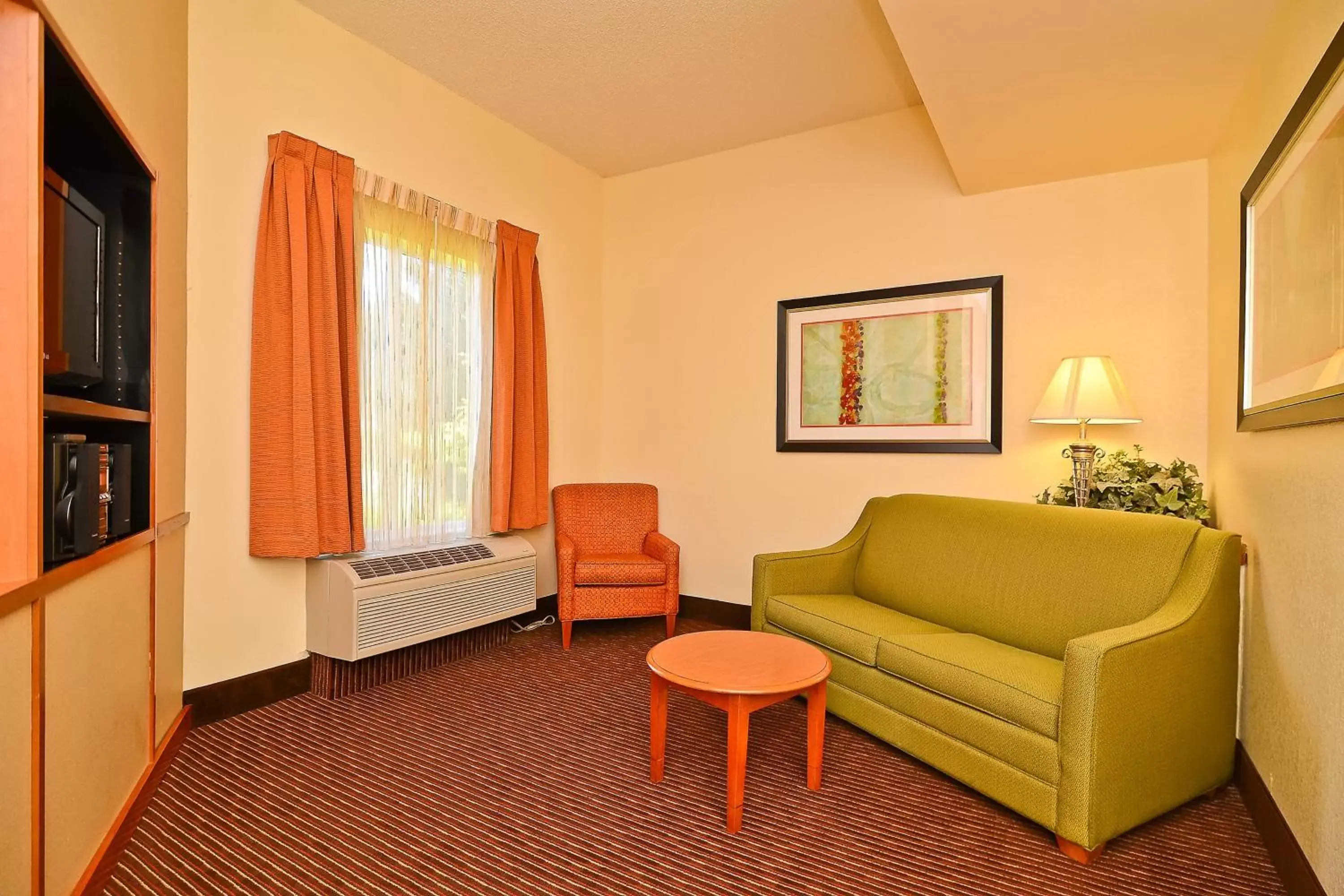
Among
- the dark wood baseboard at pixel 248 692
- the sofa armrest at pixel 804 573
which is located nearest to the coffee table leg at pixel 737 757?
the sofa armrest at pixel 804 573

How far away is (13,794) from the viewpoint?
4.38ft

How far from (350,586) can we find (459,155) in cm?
234

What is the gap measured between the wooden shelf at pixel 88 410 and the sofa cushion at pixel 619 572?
2194 mm

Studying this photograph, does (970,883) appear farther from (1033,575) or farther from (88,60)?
(88,60)

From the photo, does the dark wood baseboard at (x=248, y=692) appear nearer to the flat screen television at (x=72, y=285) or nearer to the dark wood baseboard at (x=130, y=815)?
the dark wood baseboard at (x=130, y=815)

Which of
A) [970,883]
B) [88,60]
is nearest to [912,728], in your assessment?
[970,883]

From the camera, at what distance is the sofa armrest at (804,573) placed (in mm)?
3174

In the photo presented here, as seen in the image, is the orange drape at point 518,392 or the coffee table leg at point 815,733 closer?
the coffee table leg at point 815,733

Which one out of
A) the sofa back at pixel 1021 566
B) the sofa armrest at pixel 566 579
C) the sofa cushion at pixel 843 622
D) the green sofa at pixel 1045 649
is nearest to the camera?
the green sofa at pixel 1045 649

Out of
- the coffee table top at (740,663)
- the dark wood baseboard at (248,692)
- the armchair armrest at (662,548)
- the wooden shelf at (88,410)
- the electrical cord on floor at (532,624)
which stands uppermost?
the wooden shelf at (88,410)

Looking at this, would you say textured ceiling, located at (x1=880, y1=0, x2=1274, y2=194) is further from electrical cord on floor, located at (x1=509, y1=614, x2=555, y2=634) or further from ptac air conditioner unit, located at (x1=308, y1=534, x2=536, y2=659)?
electrical cord on floor, located at (x1=509, y1=614, x2=555, y2=634)

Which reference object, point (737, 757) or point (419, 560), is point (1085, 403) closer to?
point (737, 757)

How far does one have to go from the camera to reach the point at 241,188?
110 inches

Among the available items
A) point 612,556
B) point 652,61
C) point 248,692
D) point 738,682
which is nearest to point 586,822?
point 738,682
